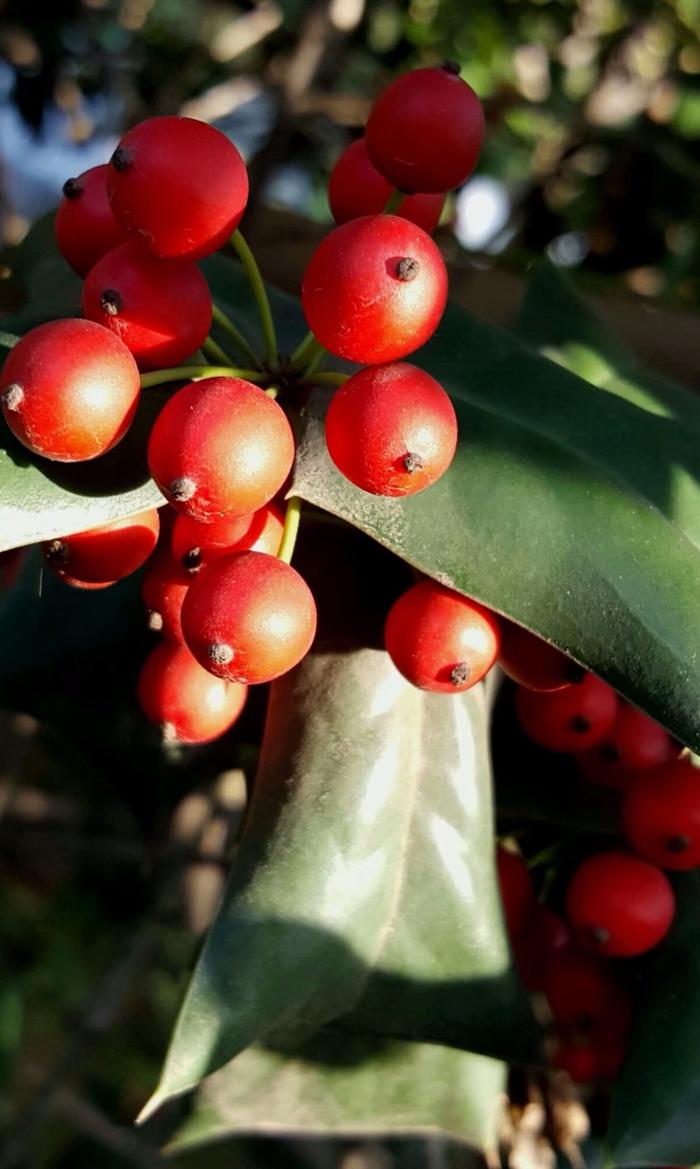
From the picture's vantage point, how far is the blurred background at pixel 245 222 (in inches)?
64.7

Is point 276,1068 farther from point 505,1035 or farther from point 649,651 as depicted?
point 649,651

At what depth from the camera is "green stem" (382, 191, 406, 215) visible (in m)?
A: 0.73

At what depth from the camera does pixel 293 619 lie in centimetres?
64

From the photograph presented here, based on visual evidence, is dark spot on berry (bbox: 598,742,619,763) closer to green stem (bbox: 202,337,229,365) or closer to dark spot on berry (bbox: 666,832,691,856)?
dark spot on berry (bbox: 666,832,691,856)

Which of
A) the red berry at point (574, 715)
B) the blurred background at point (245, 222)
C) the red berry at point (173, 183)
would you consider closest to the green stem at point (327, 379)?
the red berry at point (173, 183)

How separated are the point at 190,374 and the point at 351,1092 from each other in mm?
558

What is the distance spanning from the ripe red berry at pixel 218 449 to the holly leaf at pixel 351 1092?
46 cm

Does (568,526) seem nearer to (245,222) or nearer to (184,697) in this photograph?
(184,697)

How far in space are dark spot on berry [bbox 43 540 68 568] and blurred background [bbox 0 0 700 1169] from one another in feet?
2.51

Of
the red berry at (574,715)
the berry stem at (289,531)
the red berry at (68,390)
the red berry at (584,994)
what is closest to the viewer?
the red berry at (68,390)

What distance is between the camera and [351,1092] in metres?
0.89

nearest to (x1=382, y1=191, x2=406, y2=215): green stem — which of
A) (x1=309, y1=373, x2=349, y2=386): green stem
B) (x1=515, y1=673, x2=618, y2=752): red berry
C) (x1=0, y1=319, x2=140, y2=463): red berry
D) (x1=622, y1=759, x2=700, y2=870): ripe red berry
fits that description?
(x1=309, y1=373, x2=349, y2=386): green stem

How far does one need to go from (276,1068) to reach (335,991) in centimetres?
14

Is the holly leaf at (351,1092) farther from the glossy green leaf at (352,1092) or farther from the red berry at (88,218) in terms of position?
the red berry at (88,218)
